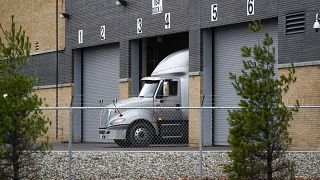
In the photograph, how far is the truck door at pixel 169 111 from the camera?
23.5 m

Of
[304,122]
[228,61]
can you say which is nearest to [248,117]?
[304,122]

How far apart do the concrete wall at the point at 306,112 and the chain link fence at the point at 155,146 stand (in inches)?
1.2

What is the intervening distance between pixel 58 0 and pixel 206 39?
11.5m

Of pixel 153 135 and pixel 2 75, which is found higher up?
pixel 2 75

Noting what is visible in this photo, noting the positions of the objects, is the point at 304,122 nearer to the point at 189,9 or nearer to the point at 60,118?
the point at 189,9

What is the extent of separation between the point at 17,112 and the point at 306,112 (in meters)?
11.0

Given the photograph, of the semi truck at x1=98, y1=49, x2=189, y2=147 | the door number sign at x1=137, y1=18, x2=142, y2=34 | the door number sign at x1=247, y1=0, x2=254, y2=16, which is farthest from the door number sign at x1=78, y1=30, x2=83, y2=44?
the door number sign at x1=247, y1=0, x2=254, y2=16

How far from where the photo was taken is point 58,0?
37.2 meters

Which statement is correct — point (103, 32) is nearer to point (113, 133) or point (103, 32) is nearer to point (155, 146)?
point (113, 133)

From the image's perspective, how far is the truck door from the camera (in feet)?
77.1

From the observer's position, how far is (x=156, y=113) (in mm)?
25016

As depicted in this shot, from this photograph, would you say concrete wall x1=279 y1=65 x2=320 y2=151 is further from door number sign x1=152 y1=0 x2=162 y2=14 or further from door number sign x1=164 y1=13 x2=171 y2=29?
door number sign x1=152 y1=0 x2=162 y2=14

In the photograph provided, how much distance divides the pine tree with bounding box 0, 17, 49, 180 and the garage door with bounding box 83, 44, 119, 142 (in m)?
18.6

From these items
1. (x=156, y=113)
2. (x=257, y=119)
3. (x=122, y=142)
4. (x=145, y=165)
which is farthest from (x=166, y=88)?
(x=257, y=119)
